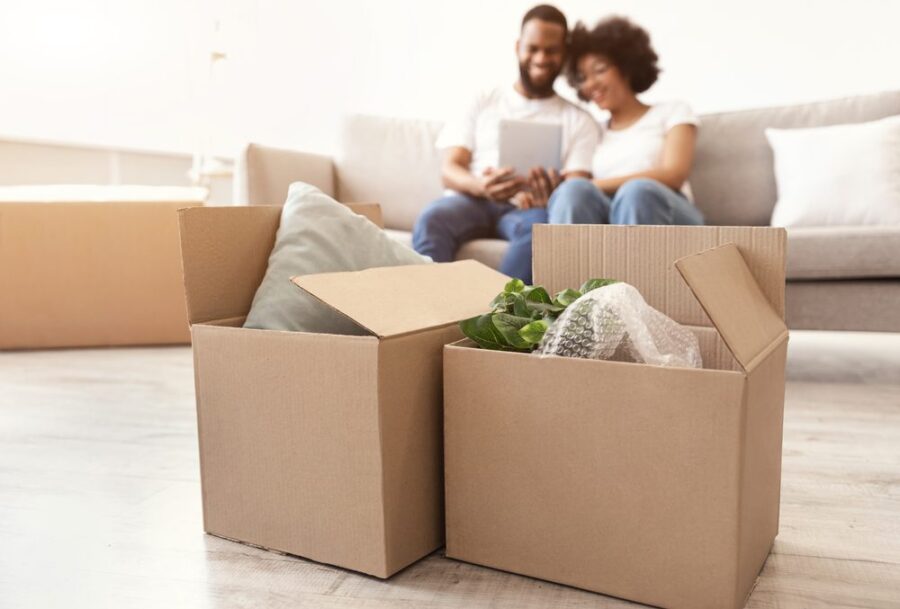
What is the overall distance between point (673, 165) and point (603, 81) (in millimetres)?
365

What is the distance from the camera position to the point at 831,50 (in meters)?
2.88

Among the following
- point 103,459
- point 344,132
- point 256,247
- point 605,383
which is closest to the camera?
point 605,383

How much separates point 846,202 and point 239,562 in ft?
6.29

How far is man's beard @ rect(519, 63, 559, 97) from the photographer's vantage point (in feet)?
8.03

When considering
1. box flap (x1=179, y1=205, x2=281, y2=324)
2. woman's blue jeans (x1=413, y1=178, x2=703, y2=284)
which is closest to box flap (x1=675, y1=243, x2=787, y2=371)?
box flap (x1=179, y1=205, x2=281, y2=324)

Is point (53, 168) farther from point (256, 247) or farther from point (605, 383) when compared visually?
point (605, 383)

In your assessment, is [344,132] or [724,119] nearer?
[724,119]

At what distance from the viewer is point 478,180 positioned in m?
2.29

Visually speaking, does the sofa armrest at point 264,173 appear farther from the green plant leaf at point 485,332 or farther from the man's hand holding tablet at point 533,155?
the green plant leaf at point 485,332

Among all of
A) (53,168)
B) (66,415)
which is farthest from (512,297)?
(53,168)

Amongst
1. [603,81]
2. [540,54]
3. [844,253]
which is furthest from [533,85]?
[844,253]

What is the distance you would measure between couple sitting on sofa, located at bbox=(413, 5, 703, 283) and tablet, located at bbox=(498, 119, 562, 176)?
0.04 meters

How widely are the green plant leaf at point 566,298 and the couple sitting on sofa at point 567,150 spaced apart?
1.14 meters

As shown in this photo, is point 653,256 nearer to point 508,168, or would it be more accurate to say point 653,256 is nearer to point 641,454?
point 641,454
